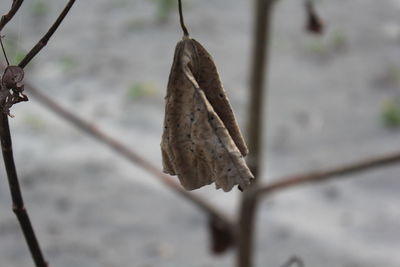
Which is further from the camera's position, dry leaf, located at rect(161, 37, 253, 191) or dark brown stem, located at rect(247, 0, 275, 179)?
dark brown stem, located at rect(247, 0, 275, 179)

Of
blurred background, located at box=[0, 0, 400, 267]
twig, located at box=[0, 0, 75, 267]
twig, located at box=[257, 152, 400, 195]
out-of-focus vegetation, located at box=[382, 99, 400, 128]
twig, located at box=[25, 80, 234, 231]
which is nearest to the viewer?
twig, located at box=[0, 0, 75, 267]

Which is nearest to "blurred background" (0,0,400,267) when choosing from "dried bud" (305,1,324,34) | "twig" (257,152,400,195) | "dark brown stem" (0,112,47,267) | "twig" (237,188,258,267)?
"twig" (237,188,258,267)

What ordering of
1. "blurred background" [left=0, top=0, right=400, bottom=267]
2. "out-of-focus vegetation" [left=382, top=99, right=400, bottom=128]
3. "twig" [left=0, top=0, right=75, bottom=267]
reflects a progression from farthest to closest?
"out-of-focus vegetation" [left=382, top=99, right=400, bottom=128] < "blurred background" [left=0, top=0, right=400, bottom=267] < "twig" [left=0, top=0, right=75, bottom=267]

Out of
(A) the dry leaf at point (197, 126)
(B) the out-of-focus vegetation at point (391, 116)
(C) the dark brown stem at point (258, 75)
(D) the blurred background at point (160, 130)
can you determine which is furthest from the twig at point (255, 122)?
(B) the out-of-focus vegetation at point (391, 116)

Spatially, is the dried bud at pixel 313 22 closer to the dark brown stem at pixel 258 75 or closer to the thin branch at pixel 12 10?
the dark brown stem at pixel 258 75

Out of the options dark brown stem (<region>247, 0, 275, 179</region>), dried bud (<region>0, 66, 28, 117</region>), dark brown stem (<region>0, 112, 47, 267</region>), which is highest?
dried bud (<region>0, 66, 28, 117</region>)

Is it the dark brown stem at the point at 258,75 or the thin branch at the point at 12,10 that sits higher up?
the thin branch at the point at 12,10

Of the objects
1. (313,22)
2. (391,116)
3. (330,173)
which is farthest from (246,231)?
(391,116)

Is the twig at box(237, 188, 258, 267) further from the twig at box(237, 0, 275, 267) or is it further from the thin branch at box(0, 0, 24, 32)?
the thin branch at box(0, 0, 24, 32)

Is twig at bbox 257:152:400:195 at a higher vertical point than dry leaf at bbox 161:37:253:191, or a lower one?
lower
